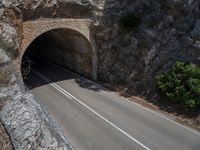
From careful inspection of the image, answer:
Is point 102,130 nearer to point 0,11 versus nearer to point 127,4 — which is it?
point 0,11

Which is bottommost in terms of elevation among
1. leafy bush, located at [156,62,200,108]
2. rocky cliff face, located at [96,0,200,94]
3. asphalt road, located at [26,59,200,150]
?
asphalt road, located at [26,59,200,150]

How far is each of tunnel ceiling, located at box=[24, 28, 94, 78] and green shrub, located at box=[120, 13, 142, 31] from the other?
3988mm

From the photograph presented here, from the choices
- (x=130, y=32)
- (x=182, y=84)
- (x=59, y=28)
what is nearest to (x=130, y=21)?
(x=130, y=32)

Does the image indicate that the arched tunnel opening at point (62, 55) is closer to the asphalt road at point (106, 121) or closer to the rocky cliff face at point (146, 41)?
the rocky cliff face at point (146, 41)

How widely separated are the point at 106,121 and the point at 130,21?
433 inches

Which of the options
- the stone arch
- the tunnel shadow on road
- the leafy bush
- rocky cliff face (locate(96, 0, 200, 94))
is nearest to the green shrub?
rocky cliff face (locate(96, 0, 200, 94))

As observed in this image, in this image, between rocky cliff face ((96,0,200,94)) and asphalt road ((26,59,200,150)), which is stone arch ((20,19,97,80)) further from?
asphalt road ((26,59,200,150))

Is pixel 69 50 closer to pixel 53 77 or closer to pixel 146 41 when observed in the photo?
pixel 53 77

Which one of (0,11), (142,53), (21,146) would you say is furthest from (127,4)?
(21,146)

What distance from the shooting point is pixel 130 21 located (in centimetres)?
2489

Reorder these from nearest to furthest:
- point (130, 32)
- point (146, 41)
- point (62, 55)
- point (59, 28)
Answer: point (59, 28), point (146, 41), point (130, 32), point (62, 55)

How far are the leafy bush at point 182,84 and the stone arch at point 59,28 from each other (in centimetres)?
807

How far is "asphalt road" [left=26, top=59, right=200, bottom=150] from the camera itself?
15719mm

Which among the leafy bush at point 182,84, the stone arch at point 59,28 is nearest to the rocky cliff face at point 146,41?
the stone arch at point 59,28
